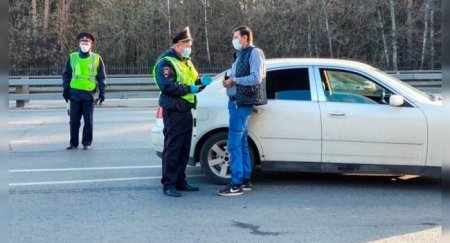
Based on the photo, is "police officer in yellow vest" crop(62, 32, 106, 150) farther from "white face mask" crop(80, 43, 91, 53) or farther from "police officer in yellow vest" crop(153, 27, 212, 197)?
"police officer in yellow vest" crop(153, 27, 212, 197)

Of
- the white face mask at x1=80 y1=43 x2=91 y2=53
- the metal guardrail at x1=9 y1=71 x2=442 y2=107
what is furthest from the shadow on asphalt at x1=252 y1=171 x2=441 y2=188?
the metal guardrail at x1=9 y1=71 x2=442 y2=107

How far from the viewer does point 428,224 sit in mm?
5785

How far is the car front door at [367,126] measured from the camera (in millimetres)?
6762

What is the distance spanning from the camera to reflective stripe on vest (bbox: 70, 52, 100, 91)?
32.7 feet

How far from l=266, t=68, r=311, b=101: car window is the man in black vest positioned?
36cm

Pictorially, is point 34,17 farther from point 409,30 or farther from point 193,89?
point 193,89

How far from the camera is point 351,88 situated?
707 cm

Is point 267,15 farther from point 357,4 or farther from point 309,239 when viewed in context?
point 309,239

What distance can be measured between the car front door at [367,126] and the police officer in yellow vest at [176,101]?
1.52 metres

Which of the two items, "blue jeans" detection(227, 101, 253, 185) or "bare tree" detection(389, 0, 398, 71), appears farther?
"bare tree" detection(389, 0, 398, 71)

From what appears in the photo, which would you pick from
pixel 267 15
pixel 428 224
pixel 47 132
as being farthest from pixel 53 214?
pixel 267 15

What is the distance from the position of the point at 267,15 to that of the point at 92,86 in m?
17.5

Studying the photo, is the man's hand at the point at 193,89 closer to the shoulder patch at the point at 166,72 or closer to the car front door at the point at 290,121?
the shoulder patch at the point at 166,72

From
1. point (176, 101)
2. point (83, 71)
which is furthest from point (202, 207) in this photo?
point (83, 71)
